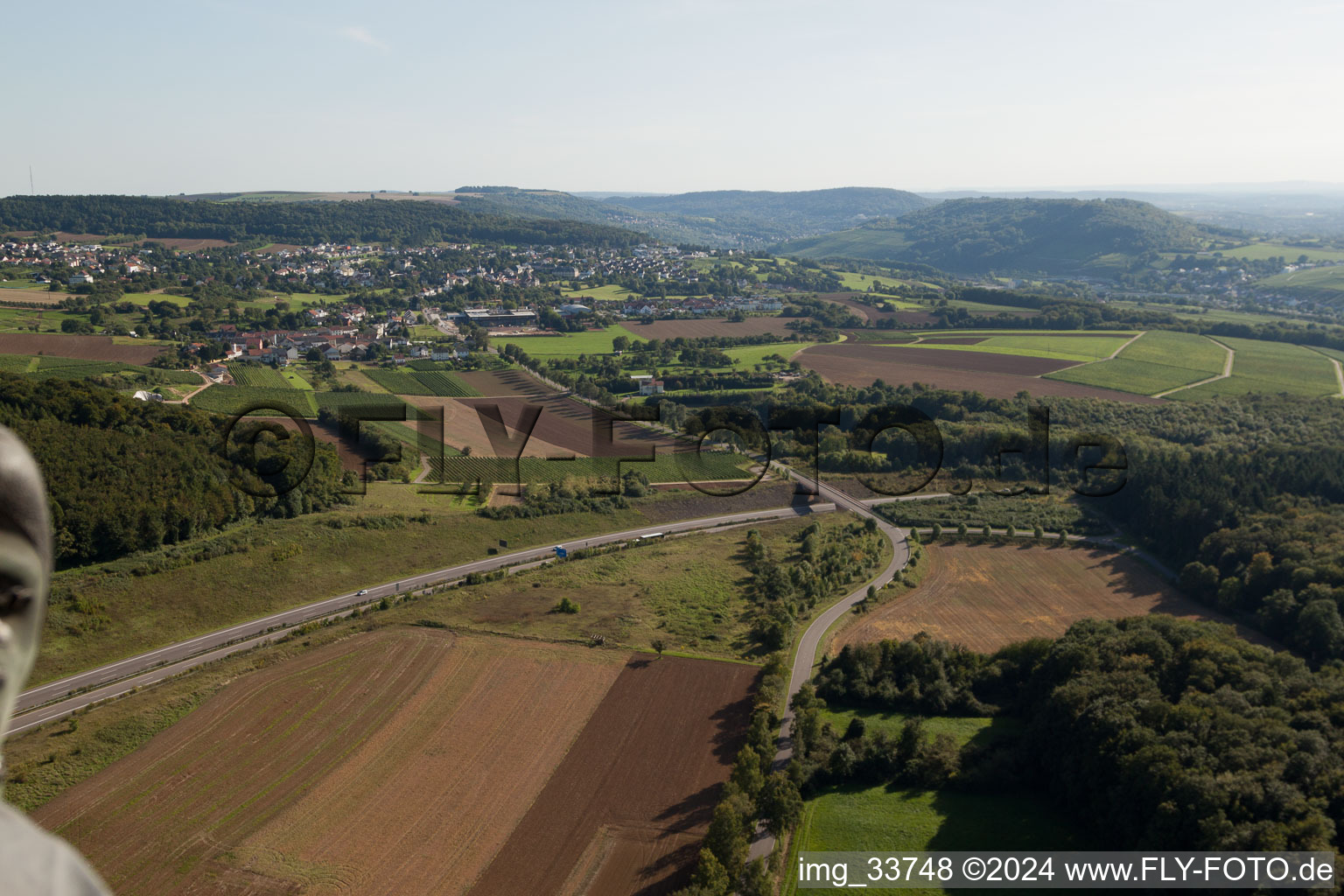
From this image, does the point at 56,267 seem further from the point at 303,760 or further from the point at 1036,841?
the point at 1036,841

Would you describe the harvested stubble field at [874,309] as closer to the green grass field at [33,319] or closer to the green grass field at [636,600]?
the green grass field at [636,600]

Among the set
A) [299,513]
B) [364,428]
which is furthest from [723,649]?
[364,428]

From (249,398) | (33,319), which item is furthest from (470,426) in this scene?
(33,319)

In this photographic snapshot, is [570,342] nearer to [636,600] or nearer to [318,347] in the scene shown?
[318,347]

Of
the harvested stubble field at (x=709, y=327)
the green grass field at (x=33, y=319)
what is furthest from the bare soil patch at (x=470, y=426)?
the green grass field at (x=33, y=319)

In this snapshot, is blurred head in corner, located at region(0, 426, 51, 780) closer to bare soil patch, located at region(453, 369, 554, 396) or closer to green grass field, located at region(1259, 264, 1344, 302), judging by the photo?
bare soil patch, located at region(453, 369, 554, 396)

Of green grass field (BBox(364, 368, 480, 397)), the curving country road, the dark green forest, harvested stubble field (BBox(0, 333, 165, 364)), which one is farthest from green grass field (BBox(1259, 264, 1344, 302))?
harvested stubble field (BBox(0, 333, 165, 364))
